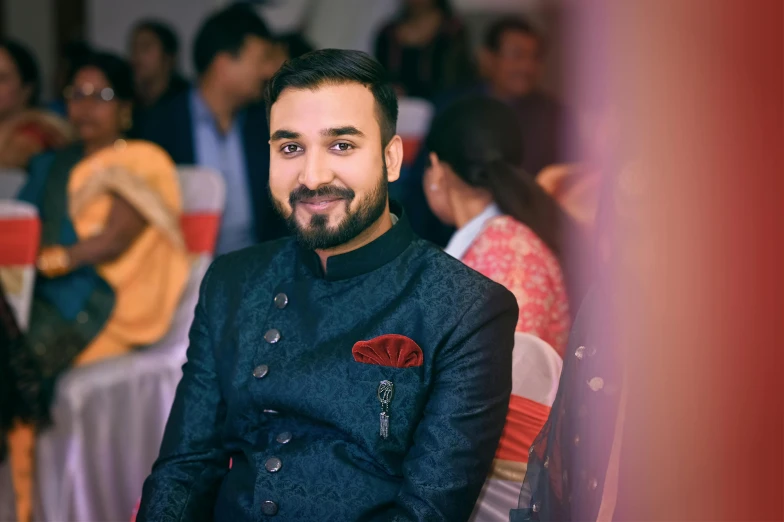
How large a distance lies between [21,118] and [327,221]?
220 centimetres

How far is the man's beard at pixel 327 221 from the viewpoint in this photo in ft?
4.30

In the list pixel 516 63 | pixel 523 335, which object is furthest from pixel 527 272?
pixel 516 63

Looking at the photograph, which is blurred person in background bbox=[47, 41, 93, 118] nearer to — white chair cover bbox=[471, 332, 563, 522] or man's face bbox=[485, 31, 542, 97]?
man's face bbox=[485, 31, 542, 97]

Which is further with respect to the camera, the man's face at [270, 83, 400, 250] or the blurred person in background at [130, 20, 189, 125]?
the blurred person in background at [130, 20, 189, 125]

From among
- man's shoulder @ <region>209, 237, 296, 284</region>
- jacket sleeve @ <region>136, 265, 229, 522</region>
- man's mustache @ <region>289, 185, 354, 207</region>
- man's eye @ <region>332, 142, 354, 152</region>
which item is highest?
man's eye @ <region>332, 142, 354, 152</region>

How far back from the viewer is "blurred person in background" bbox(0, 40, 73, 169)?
3066 mm

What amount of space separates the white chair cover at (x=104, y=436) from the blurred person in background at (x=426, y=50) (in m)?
1.78

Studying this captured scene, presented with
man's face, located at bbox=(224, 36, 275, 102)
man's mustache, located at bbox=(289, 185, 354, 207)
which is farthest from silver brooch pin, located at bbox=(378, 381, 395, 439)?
man's face, located at bbox=(224, 36, 275, 102)

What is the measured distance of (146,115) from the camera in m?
3.29

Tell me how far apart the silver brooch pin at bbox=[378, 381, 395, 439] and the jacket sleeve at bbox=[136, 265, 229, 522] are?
30 cm

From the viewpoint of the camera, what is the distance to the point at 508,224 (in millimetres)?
1738

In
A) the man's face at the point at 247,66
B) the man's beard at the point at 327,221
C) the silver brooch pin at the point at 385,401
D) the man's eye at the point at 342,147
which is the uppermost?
the man's face at the point at 247,66

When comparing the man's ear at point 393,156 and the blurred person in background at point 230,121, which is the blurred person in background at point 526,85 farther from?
the man's ear at point 393,156

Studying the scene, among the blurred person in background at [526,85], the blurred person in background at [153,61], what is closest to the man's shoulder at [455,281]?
the blurred person in background at [526,85]
